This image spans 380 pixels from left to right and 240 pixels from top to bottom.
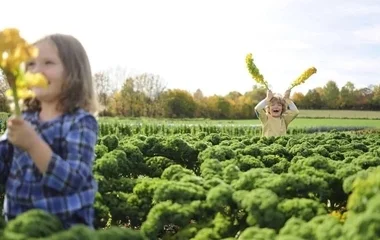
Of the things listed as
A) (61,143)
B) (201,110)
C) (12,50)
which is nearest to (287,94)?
(61,143)

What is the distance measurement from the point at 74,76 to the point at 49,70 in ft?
0.40

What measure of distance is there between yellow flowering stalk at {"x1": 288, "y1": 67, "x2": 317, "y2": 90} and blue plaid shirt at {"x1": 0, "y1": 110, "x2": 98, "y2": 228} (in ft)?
29.0

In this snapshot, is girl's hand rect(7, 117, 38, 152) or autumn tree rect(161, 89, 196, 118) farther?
autumn tree rect(161, 89, 196, 118)

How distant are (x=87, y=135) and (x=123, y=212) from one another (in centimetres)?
133

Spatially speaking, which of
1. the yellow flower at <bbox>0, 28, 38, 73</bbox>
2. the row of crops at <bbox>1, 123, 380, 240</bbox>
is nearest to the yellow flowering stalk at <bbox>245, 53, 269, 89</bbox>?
the row of crops at <bbox>1, 123, 380, 240</bbox>

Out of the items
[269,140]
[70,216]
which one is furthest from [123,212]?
[269,140]

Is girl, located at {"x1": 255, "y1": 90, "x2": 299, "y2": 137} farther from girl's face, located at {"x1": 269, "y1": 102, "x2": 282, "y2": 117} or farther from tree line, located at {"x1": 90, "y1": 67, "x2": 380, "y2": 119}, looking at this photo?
tree line, located at {"x1": 90, "y1": 67, "x2": 380, "y2": 119}

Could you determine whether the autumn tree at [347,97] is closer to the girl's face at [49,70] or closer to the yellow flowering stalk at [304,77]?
the yellow flowering stalk at [304,77]

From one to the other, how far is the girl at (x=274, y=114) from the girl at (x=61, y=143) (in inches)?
392

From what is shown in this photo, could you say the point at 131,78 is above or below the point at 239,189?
above

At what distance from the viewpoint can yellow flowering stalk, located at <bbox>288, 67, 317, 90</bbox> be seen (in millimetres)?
11527

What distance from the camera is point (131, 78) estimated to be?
7888 cm

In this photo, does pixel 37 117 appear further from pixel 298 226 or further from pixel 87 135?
pixel 298 226

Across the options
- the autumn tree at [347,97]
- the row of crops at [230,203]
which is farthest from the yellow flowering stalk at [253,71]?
the autumn tree at [347,97]
